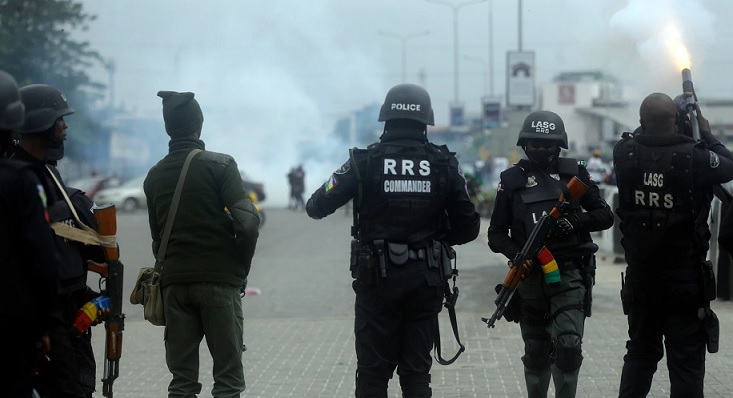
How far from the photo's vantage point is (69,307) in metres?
5.34

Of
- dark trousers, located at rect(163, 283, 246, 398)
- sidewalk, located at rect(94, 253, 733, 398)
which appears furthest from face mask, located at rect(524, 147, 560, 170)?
sidewalk, located at rect(94, 253, 733, 398)

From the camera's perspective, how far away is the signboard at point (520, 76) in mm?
30250

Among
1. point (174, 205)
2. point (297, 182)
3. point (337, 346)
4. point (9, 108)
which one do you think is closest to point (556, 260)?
point (174, 205)

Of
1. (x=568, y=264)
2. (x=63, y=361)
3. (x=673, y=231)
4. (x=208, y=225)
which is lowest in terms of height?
(x=63, y=361)

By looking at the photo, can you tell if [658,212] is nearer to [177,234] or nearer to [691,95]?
[691,95]

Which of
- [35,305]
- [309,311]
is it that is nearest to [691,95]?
[35,305]

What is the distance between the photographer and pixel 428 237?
6.00m

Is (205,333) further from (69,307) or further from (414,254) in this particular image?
(414,254)

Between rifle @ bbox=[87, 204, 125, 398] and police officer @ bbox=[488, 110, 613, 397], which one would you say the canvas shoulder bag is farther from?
police officer @ bbox=[488, 110, 613, 397]

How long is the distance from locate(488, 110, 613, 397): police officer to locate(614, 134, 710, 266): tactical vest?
0.29 metres

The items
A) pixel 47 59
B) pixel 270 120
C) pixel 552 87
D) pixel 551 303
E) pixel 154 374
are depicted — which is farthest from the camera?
pixel 552 87

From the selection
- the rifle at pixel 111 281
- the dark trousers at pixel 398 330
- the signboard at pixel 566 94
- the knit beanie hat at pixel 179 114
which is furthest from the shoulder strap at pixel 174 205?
the signboard at pixel 566 94

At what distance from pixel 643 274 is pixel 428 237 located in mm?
1258

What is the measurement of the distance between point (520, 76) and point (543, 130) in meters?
24.2
